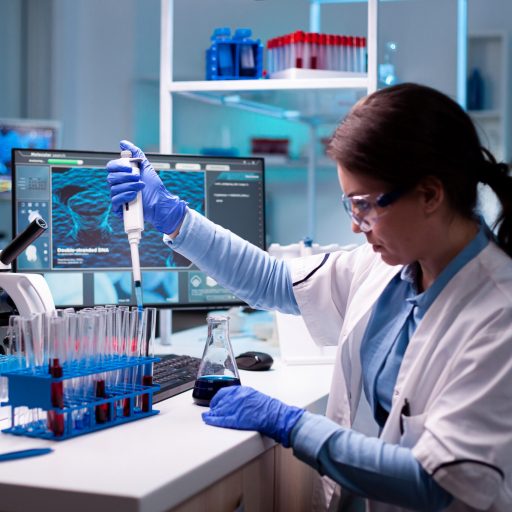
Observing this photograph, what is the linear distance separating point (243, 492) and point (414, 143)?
0.63m

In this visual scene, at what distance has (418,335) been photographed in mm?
1322

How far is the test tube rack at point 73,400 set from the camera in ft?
3.94

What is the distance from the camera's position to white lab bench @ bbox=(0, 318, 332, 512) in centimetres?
101

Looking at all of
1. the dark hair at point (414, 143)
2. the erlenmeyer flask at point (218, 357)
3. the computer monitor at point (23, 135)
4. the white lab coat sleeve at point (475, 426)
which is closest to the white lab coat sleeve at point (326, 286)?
the erlenmeyer flask at point (218, 357)

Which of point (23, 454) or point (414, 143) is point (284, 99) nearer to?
point (414, 143)

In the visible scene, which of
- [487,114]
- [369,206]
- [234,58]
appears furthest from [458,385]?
[487,114]

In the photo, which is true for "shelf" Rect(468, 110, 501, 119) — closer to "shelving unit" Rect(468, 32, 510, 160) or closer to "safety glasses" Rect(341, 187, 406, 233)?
"shelving unit" Rect(468, 32, 510, 160)

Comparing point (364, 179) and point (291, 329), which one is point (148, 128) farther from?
point (364, 179)

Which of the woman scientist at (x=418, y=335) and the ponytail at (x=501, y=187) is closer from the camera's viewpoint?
the woman scientist at (x=418, y=335)

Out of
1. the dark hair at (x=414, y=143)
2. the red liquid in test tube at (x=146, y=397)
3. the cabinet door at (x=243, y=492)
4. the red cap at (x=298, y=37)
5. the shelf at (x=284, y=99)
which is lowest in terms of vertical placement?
the cabinet door at (x=243, y=492)

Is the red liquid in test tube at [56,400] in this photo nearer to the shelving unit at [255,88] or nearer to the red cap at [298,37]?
the shelving unit at [255,88]

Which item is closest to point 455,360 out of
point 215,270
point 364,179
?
point 364,179

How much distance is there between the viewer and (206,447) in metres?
1.20

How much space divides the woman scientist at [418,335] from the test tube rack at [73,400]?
158mm
